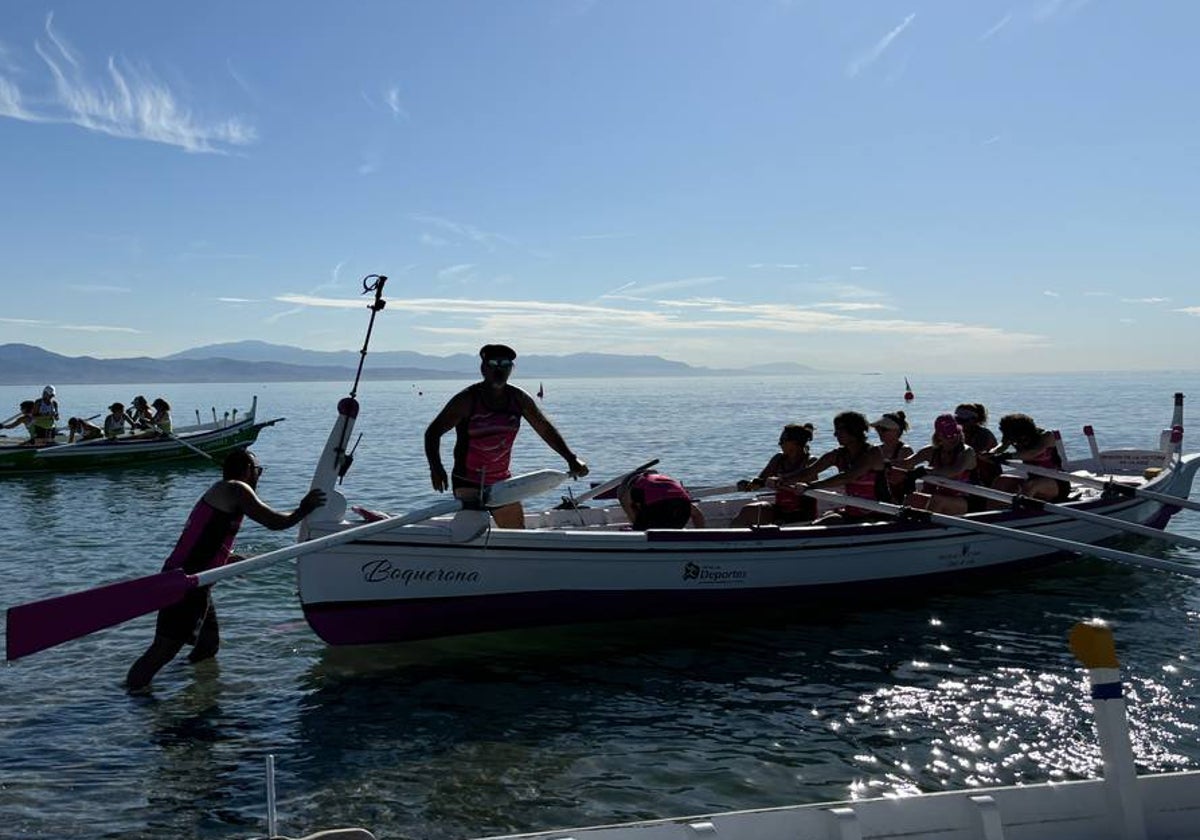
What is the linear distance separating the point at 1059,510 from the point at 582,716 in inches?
271

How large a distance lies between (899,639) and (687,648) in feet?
7.93

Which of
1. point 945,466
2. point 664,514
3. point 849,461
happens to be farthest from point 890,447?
point 664,514

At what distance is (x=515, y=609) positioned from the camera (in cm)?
968

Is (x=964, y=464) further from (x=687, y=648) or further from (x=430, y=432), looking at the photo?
(x=430, y=432)

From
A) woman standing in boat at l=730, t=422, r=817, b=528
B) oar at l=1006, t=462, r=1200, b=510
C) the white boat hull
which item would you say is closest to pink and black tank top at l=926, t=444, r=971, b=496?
the white boat hull

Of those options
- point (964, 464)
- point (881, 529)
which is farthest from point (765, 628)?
point (964, 464)

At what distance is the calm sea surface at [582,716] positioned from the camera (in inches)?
264

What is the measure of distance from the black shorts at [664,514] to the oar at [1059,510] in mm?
3595

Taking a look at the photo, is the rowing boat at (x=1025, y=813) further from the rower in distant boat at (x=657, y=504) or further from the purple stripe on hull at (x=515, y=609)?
the rower in distant boat at (x=657, y=504)

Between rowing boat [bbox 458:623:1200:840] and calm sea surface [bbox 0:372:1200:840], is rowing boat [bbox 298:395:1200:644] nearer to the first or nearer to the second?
calm sea surface [bbox 0:372:1200:840]

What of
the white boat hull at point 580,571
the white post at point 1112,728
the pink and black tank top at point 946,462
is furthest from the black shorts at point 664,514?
the white post at point 1112,728

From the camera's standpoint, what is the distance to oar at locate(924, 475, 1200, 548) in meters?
11.3

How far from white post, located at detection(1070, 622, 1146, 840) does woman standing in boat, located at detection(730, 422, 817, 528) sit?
23.0 ft

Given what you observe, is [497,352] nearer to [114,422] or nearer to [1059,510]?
[1059,510]
